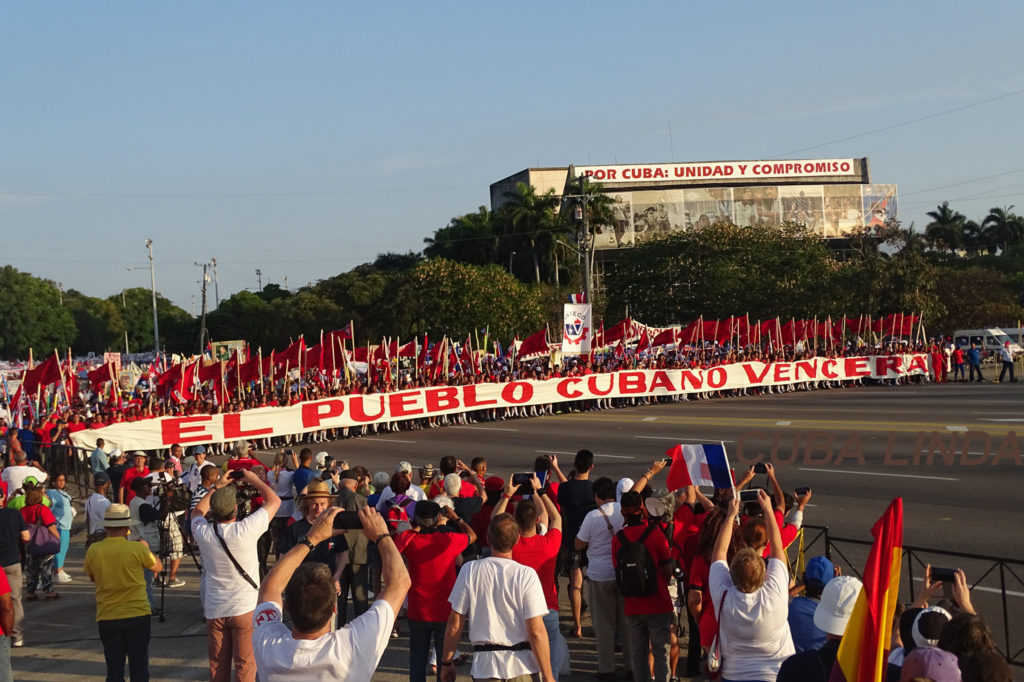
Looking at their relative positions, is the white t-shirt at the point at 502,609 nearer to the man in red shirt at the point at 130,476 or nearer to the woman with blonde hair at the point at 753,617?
the woman with blonde hair at the point at 753,617

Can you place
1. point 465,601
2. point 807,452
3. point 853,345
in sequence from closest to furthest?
point 465,601, point 807,452, point 853,345

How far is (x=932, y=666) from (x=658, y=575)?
341cm

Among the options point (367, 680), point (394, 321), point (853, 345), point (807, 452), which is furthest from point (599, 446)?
A: point (394, 321)

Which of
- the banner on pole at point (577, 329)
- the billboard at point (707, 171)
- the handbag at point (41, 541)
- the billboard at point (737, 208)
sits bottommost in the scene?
the handbag at point (41, 541)

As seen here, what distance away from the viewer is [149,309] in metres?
139

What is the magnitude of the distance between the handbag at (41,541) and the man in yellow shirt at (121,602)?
15.6 ft

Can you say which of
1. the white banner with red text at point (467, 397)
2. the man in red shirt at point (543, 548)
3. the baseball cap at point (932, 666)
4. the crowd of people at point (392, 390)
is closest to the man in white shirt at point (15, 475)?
the crowd of people at point (392, 390)

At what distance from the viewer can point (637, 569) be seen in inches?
293

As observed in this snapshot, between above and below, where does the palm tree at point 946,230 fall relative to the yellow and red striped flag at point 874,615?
above

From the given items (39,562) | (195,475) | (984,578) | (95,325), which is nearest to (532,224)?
(95,325)

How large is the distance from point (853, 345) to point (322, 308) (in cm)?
3917

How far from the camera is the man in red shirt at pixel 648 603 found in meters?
7.51

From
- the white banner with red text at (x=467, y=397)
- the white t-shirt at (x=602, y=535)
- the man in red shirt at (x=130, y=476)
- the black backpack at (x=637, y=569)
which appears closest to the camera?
the black backpack at (x=637, y=569)

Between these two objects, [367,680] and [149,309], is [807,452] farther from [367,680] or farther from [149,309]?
[149,309]
